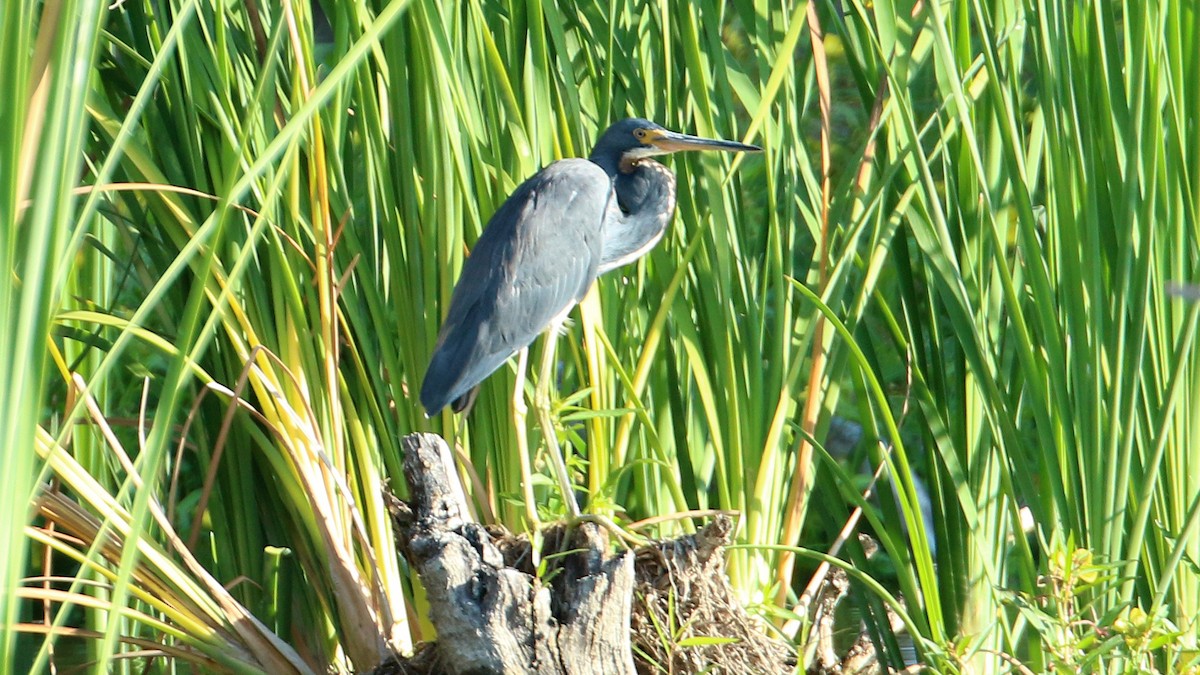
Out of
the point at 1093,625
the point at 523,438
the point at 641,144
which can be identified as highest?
the point at 641,144

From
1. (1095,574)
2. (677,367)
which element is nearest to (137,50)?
(677,367)

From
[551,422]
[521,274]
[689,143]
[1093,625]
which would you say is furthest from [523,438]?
[1093,625]

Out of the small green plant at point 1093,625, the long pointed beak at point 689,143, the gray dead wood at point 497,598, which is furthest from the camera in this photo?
the long pointed beak at point 689,143

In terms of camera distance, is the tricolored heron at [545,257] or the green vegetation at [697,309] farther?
the tricolored heron at [545,257]

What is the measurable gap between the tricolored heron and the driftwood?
17cm

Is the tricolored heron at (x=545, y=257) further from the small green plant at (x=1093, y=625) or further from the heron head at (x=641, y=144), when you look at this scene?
the small green plant at (x=1093, y=625)

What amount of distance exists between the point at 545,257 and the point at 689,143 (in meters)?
0.34

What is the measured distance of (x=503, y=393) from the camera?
5.99ft

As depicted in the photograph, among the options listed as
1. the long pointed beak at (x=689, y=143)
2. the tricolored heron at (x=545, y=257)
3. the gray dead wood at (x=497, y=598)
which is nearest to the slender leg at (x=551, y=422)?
the tricolored heron at (x=545, y=257)

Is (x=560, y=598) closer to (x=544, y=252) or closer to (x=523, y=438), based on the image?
(x=523, y=438)

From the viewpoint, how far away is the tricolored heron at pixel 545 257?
1693mm

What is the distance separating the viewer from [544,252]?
1.96m

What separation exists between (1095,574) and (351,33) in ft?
3.85

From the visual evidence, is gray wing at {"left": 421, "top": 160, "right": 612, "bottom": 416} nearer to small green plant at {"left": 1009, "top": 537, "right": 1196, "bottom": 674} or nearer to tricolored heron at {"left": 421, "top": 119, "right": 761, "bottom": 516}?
tricolored heron at {"left": 421, "top": 119, "right": 761, "bottom": 516}
